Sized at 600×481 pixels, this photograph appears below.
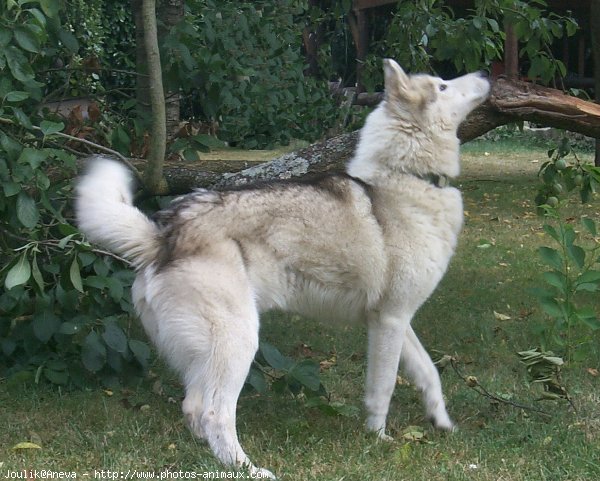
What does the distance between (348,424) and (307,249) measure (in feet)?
2.99

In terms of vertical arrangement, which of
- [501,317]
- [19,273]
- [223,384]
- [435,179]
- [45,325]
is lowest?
[501,317]

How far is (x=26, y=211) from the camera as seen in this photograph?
13.8 ft

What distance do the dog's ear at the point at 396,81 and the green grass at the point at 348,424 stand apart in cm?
157

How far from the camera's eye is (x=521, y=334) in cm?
580

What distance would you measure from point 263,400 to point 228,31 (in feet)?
8.59

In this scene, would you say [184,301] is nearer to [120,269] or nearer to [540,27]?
[120,269]

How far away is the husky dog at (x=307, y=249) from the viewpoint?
361 cm

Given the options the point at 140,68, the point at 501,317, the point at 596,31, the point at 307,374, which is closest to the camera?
the point at 307,374

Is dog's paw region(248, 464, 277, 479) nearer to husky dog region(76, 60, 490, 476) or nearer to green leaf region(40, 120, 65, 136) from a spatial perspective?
husky dog region(76, 60, 490, 476)

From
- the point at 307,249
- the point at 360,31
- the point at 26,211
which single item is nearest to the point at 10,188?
the point at 26,211

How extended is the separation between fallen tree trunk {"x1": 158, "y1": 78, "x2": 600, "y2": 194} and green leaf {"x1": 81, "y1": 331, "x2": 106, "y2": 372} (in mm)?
1232

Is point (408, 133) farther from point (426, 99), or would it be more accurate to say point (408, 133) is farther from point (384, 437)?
point (384, 437)

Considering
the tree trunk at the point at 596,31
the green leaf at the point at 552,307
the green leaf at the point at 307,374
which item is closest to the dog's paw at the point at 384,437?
the green leaf at the point at 307,374

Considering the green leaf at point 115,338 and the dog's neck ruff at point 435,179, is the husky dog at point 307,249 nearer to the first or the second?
the dog's neck ruff at point 435,179
